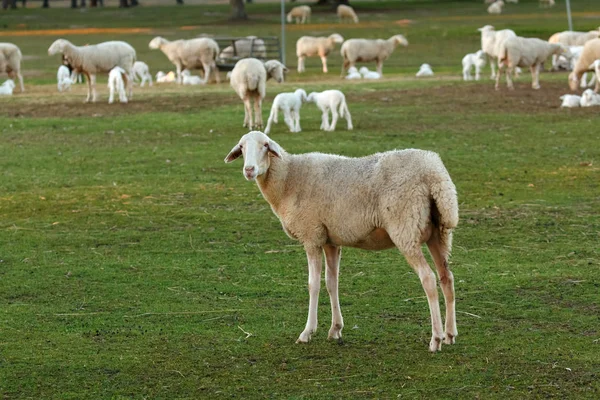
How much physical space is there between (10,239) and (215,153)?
5.86 m

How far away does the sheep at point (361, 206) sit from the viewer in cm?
680

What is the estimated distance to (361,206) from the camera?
709cm

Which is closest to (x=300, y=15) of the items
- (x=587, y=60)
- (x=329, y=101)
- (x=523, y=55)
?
(x=523, y=55)

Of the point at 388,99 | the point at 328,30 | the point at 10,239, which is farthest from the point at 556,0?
the point at 10,239

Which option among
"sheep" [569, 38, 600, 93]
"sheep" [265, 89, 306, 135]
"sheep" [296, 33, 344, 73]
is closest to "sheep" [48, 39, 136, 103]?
"sheep" [265, 89, 306, 135]

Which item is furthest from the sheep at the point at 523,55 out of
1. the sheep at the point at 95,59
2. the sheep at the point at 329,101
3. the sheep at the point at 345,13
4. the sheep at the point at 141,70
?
the sheep at the point at 345,13

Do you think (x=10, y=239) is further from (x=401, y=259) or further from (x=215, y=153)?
(x=215, y=153)

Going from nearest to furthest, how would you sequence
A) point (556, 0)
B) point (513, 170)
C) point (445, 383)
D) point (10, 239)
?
point (445, 383) → point (10, 239) → point (513, 170) → point (556, 0)

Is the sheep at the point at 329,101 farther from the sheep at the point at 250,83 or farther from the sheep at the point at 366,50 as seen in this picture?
the sheep at the point at 366,50

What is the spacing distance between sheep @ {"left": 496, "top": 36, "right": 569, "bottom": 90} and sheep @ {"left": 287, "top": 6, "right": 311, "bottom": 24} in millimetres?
30545

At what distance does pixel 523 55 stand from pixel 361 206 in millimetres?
18882

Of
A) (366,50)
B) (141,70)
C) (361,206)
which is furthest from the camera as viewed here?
(366,50)

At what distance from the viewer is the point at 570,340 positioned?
23.0 feet

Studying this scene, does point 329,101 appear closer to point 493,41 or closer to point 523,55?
point 523,55
